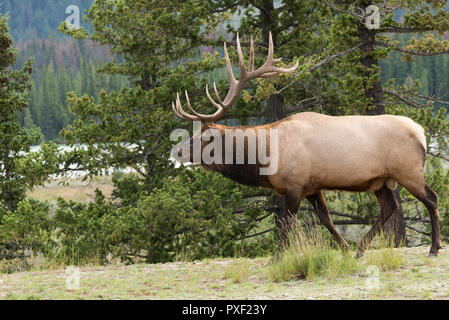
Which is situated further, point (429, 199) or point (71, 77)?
point (71, 77)

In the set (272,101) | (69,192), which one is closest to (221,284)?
(272,101)

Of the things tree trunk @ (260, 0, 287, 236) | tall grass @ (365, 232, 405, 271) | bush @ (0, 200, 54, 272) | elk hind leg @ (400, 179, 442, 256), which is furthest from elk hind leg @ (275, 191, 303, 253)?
bush @ (0, 200, 54, 272)

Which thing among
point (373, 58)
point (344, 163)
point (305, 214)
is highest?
point (373, 58)

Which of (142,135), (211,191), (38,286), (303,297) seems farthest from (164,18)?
(303,297)

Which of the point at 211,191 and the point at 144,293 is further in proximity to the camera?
the point at 211,191

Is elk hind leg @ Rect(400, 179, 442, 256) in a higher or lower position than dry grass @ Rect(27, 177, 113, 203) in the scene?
higher

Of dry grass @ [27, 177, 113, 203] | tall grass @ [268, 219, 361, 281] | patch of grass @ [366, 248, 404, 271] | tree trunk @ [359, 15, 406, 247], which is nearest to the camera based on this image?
tall grass @ [268, 219, 361, 281]

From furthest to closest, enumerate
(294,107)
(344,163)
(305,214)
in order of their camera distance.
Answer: (305,214) < (294,107) < (344,163)

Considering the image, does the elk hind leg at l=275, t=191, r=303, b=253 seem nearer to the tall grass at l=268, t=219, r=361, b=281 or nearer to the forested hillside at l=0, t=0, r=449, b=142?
the tall grass at l=268, t=219, r=361, b=281

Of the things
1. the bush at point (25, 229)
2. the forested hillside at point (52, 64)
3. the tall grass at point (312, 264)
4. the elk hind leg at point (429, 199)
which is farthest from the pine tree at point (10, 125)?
the elk hind leg at point (429, 199)

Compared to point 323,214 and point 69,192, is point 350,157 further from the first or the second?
point 69,192

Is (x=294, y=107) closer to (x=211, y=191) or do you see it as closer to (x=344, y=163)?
(x=211, y=191)

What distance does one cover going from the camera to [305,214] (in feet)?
47.0
